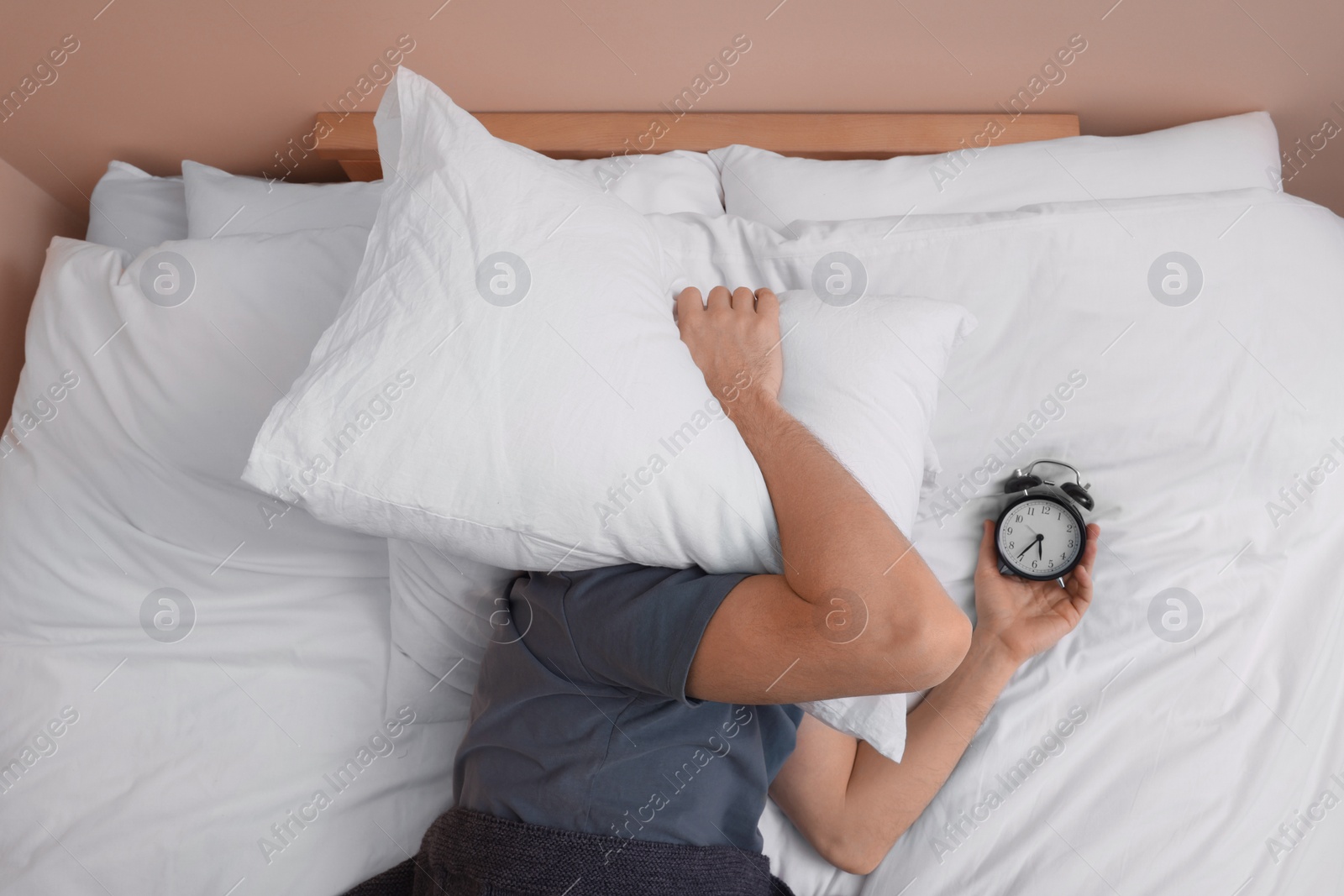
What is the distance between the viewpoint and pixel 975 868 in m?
0.90

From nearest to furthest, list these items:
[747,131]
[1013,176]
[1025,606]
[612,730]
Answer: [612,730] → [1025,606] → [1013,176] → [747,131]

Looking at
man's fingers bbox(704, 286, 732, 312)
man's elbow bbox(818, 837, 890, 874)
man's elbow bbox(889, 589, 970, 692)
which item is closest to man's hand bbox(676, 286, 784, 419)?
man's fingers bbox(704, 286, 732, 312)

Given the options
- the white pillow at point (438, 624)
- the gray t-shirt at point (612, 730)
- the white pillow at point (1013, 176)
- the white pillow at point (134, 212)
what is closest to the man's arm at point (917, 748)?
the gray t-shirt at point (612, 730)

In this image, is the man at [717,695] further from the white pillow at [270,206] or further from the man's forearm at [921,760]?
the white pillow at [270,206]

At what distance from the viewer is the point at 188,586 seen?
110 cm

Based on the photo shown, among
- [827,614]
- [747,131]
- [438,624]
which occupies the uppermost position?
[747,131]

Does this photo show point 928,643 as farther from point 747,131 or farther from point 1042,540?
point 747,131

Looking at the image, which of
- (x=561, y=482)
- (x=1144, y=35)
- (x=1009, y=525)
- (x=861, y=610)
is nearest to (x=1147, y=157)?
(x=1144, y=35)

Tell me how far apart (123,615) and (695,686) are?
2.61 feet

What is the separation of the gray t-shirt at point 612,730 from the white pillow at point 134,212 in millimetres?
934

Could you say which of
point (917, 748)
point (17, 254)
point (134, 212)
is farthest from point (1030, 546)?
point (17, 254)

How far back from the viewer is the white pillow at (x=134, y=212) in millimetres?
1320

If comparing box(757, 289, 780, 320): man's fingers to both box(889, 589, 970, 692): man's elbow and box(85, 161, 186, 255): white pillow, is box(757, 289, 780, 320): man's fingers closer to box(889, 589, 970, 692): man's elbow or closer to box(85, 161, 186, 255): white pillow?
box(889, 589, 970, 692): man's elbow

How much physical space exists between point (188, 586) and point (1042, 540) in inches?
43.3
